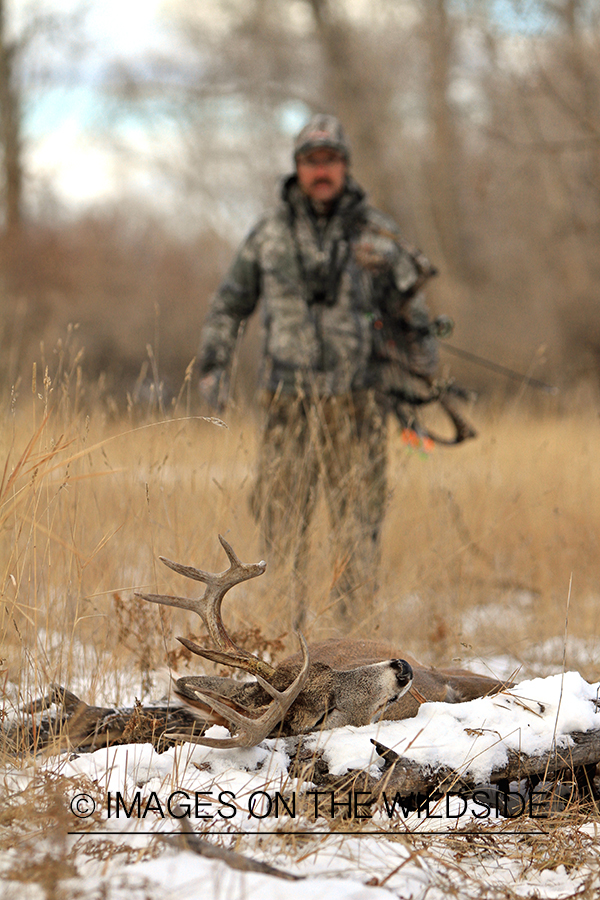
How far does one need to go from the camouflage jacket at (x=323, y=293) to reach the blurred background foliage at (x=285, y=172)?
840 cm

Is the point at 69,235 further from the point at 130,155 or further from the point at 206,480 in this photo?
the point at 206,480

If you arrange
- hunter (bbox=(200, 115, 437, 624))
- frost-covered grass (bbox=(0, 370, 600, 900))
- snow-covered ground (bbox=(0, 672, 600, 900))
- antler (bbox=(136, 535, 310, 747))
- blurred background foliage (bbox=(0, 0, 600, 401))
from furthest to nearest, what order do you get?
blurred background foliage (bbox=(0, 0, 600, 401)) < hunter (bbox=(200, 115, 437, 624)) < antler (bbox=(136, 535, 310, 747)) < frost-covered grass (bbox=(0, 370, 600, 900)) < snow-covered ground (bbox=(0, 672, 600, 900))

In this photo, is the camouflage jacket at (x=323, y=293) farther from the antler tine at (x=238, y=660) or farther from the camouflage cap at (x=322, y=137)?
the antler tine at (x=238, y=660)

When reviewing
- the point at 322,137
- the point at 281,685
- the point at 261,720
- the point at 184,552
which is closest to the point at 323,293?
the point at 322,137

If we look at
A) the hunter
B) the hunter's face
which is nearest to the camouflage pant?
the hunter

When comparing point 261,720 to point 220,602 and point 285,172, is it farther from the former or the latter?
point 285,172

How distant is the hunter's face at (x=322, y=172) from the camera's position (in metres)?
4.60

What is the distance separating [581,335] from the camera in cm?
1485

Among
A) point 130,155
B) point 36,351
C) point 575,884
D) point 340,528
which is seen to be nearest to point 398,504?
point 340,528

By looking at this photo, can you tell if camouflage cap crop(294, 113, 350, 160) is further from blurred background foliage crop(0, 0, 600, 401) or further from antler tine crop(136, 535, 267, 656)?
blurred background foliage crop(0, 0, 600, 401)

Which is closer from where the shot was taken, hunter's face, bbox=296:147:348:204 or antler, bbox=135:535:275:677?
antler, bbox=135:535:275:677

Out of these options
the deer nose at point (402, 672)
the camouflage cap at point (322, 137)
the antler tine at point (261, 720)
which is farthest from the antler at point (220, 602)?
the camouflage cap at point (322, 137)

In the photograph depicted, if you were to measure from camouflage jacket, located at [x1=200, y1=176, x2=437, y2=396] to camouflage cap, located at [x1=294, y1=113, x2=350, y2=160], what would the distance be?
7.3 inches

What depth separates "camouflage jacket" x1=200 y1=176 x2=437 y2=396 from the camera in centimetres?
459
